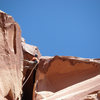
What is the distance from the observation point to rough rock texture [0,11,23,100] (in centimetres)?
591

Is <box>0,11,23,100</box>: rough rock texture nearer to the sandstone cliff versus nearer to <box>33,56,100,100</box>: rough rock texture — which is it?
the sandstone cliff

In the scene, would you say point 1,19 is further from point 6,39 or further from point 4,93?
point 4,93

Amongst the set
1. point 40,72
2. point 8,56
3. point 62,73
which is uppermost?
point 8,56

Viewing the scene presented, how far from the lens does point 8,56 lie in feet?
22.1

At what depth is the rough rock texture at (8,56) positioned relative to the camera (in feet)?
19.4

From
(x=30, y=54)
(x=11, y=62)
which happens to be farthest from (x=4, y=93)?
(x=30, y=54)

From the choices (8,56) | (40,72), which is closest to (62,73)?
(40,72)

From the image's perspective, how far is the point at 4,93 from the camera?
5617mm

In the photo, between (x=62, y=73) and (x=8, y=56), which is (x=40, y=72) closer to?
(x=62, y=73)

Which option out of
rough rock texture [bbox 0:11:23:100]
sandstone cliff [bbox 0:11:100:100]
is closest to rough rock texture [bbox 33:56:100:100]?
sandstone cliff [bbox 0:11:100:100]

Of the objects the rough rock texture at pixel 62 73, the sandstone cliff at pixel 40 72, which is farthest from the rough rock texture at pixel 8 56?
the rough rock texture at pixel 62 73

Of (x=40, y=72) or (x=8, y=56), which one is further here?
(x=40, y=72)

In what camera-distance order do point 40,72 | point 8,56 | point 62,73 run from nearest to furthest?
point 8,56, point 62,73, point 40,72

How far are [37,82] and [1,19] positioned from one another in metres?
4.59
